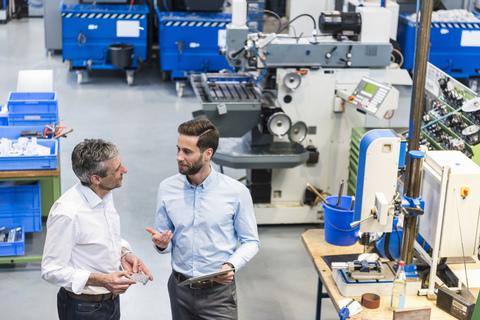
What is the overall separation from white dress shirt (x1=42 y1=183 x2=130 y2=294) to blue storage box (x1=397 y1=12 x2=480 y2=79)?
6.72 m

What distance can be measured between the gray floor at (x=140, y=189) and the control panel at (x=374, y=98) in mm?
1181

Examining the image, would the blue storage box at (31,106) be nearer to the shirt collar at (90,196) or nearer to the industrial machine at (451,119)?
the shirt collar at (90,196)

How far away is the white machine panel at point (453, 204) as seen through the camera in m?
2.91

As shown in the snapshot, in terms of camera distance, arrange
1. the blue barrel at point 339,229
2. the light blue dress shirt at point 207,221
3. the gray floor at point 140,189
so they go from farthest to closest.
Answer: the gray floor at point 140,189
the blue barrel at point 339,229
the light blue dress shirt at point 207,221

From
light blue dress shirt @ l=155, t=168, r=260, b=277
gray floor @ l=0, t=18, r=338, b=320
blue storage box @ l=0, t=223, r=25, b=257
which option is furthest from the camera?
blue storage box @ l=0, t=223, r=25, b=257

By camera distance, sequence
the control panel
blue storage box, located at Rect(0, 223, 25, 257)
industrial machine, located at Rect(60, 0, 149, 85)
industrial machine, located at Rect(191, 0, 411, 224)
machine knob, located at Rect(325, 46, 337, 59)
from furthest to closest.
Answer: industrial machine, located at Rect(60, 0, 149, 85) < machine knob, located at Rect(325, 46, 337, 59) < industrial machine, located at Rect(191, 0, 411, 224) < the control panel < blue storage box, located at Rect(0, 223, 25, 257)

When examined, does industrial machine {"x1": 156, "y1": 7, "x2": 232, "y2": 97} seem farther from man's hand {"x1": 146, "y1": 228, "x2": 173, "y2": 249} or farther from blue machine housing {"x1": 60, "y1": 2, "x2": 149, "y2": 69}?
man's hand {"x1": 146, "y1": 228, "x2": 173, "y2": 249}

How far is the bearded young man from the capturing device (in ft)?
9.62

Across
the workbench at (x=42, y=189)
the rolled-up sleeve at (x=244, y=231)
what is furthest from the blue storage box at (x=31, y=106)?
the rolled-up sleeve at (x=244, y=231)

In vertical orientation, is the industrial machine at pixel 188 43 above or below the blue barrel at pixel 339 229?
above

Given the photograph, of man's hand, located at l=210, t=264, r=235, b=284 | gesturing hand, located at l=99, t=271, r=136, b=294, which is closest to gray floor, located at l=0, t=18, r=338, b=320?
man's hand, located at l=210, t=264, r=235, b=284

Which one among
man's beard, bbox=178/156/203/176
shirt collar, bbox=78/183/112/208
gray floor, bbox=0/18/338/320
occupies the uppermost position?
man's beard, bbox=178/156/203/176

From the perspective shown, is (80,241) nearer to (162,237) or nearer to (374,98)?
(162,237)

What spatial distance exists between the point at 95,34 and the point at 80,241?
6661mm
